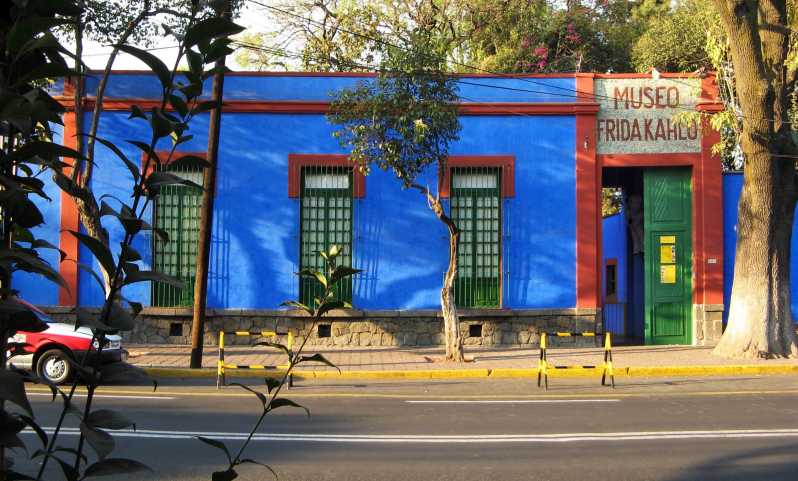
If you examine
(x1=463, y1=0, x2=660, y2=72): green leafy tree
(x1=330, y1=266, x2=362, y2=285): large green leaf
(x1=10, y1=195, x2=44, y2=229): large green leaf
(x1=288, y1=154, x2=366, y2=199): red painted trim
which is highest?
(x1=463, y1=0, x2=660, y2=72): green leafy tree

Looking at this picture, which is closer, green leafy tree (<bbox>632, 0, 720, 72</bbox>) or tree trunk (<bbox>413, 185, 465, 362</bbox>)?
tree trunk (<bbox>413, 185, 465, 362</bbox>)

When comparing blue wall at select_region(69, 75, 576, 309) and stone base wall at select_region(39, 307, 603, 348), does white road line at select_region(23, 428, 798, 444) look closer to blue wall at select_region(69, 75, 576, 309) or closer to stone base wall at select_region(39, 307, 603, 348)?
stone base wall at select_region(39, 307, 603, 348)

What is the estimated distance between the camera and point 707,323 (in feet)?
65.3

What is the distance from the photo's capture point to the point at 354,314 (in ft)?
64.3

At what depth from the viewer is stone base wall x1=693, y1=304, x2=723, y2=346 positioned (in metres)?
19.8

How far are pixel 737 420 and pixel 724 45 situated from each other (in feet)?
33.2

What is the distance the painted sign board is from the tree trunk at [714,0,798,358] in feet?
9.10

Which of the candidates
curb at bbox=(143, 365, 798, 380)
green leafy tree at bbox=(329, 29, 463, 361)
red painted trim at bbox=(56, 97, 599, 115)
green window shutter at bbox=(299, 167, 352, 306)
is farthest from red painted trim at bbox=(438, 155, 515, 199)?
curb at bbox=(143, 365, 798, 380)

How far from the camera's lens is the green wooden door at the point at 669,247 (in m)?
20.2

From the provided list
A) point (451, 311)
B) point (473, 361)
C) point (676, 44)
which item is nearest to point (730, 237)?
point (473, 361)

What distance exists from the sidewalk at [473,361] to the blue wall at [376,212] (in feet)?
4.68

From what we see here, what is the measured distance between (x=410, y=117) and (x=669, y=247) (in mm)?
7700

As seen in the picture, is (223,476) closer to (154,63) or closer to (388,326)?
(154,63)

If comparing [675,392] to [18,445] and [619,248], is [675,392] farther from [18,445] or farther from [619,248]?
[619,248]
